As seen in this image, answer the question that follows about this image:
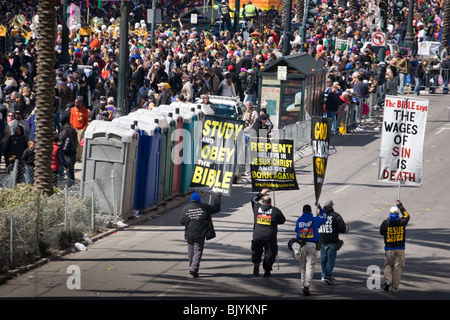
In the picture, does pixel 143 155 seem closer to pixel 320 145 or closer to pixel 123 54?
pixel 123 54

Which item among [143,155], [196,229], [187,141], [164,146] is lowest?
[196,229]

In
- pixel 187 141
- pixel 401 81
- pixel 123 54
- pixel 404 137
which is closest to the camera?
pixel 404 137

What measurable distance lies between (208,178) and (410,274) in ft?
13.8

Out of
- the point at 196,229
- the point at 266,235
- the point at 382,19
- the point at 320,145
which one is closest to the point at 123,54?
the point at 320,145

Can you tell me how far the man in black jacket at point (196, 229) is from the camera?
49.5ft

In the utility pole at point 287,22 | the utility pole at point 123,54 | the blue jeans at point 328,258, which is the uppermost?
the utility pole at point 287,22

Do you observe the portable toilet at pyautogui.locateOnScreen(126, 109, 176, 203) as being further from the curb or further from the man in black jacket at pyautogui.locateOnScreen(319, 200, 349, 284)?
the man in black jacket at pyautogui.locateOnScreen(319, 200, 349, 284)

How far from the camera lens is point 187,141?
21422mm

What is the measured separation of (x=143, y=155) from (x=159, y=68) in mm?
11158

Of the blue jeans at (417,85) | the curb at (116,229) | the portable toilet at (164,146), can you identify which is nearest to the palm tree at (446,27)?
the blue jeans at (417,85)

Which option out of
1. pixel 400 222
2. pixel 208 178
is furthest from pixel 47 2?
pixel 400 222

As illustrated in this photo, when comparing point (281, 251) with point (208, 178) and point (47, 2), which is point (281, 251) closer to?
point (208, 178)

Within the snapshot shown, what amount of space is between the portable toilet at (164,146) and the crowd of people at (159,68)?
1212 millimetres

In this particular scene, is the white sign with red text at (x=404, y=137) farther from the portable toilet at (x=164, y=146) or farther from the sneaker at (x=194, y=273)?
the portable toilet at (x=164, y=146)
